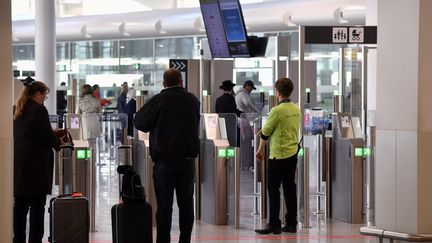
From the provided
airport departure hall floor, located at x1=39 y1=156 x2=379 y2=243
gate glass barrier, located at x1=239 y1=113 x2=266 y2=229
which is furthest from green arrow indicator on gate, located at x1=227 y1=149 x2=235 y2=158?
airport departure hall floor, located at x1=39 y1=156 x2=379 y2=243

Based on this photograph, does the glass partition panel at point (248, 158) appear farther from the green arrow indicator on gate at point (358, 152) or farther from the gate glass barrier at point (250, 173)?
the green arrow indicator on gate at point (358, 152)

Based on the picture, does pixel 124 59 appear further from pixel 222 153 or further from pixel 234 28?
pixel 222 153

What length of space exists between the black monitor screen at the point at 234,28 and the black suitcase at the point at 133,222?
479 cm

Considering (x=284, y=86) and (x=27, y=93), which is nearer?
(x=27, y=93)

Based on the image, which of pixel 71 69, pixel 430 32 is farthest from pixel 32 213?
pixel 71 69

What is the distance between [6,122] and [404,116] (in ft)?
9.34

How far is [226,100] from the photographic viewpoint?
13680mm

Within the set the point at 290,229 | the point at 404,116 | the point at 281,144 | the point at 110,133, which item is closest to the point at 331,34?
the point at 281,144

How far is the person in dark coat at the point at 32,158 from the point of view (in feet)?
23.9

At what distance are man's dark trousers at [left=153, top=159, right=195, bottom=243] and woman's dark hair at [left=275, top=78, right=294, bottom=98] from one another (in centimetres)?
165

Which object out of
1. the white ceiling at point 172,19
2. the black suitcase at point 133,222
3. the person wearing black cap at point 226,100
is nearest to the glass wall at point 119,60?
the white ceiling at point 172,19

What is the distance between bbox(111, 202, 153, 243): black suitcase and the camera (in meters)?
7.16

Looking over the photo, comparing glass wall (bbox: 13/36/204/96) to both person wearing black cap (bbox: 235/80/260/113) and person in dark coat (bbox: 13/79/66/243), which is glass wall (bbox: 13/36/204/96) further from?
person in dark coat (bbox: 13/79/66/243)

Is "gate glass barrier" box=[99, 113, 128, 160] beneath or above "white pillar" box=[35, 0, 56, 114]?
beneath
